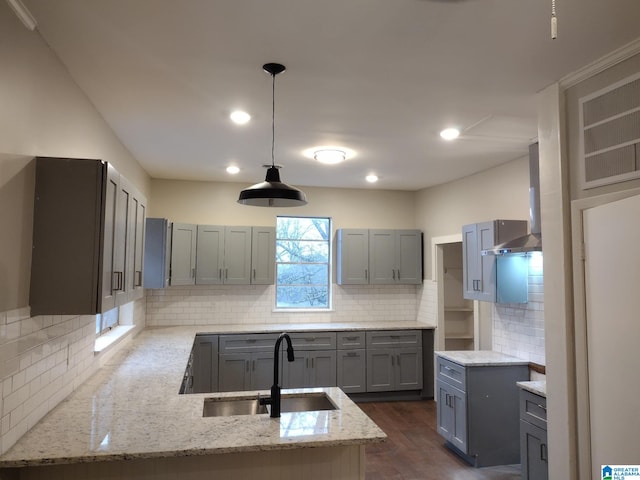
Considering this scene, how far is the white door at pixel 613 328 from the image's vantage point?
203 centimetres

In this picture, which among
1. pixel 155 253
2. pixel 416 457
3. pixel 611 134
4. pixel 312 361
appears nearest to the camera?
pixel 611 134

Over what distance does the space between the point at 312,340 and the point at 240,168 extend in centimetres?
229

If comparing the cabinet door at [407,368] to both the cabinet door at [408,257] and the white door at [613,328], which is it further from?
the white door at [613,328]

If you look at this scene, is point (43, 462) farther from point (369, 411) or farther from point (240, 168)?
point (369, 411)

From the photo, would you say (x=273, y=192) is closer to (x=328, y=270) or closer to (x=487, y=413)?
(x=487, y=413)

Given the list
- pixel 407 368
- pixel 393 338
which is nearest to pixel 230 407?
pixel 393 338

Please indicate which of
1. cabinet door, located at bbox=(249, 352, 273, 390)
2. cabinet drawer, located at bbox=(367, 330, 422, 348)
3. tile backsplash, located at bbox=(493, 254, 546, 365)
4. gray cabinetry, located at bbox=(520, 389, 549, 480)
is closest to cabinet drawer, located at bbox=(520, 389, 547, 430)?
gray cabinetry, located at bbox=(520, 389, 549, 480)

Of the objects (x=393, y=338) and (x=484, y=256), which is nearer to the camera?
(x=484, y=256)

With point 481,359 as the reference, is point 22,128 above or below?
above

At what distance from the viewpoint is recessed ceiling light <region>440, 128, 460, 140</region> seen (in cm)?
351

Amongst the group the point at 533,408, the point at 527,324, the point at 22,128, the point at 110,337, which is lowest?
the point at 533,408

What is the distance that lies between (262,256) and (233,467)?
374 cm

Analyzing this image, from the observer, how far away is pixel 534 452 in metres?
3.07

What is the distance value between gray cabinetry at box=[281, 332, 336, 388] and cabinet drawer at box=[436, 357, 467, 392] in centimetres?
155
